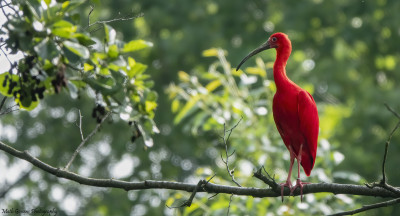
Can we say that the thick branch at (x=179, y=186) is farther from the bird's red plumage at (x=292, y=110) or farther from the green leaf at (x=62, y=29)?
the bird's red plumage at (x=292, y=110)

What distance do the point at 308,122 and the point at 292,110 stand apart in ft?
0.76

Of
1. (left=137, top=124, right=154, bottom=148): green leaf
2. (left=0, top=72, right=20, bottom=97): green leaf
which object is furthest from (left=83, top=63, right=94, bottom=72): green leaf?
(left=137, top=124, right=154, bottom=148): green leaf

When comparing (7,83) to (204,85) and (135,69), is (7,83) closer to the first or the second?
(135,69)

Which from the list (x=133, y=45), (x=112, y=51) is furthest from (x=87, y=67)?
(x=133, y=45)

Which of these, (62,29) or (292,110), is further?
(292,110)

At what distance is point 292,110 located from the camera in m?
5.46

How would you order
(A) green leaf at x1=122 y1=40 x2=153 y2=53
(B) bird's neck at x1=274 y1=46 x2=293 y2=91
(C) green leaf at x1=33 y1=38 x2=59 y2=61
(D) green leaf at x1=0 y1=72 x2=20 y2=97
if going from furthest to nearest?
(B) bird's neck at x1=274 y1=46 x2=293 y2=91
(A) green leaf at x1=122 y1=40 x2=153 y2=53
(D) green leaf at x1=0 y1=72 x2=20 y2=97
(C) green leaf at x1=33 y1=38 x2=59 y2=61

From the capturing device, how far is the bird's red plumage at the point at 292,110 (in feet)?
17.8

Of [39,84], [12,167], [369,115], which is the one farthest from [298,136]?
[12,167]

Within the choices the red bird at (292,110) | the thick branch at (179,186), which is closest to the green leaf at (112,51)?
the thick branch at (179,186)

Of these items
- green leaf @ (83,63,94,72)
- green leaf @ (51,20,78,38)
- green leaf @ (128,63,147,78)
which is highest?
green leaf @ (51,20,78,38)

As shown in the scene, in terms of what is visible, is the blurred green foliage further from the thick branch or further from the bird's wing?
the thick branch

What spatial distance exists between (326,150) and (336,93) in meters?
6.80

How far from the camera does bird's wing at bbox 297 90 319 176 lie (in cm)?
546
